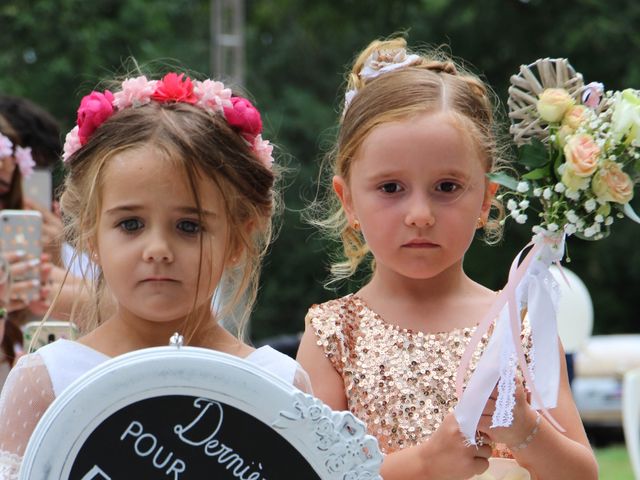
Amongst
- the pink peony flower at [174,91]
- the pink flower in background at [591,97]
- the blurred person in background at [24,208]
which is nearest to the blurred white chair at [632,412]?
the blurred person in background at [24,208]

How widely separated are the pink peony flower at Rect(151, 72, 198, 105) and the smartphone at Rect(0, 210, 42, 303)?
5.14ft

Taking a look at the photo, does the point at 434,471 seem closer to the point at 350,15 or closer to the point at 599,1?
the point at 599,1

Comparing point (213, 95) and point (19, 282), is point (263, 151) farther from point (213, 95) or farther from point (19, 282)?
point (19, 282)

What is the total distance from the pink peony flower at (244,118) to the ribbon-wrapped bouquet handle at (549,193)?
561 millimetres

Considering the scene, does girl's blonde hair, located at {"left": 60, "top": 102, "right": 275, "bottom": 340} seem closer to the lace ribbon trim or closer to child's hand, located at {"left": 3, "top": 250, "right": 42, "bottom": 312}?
the lace ribbon trim

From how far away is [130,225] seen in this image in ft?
8.35

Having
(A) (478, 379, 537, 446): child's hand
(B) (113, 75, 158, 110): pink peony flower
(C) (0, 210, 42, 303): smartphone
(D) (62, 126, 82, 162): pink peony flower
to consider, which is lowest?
(A) (478, 379, 537, 446): child's hand

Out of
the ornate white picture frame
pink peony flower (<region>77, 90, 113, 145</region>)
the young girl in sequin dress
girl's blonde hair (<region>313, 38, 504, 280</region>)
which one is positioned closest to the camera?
the ornate white picture frame

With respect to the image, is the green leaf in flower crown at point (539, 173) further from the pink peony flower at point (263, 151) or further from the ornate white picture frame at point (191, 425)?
the ornate white picture frame at point (191, 425)

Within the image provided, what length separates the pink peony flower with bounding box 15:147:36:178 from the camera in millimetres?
4527

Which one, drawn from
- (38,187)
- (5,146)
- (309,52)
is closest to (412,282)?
(5,146)

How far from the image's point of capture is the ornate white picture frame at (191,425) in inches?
82.6

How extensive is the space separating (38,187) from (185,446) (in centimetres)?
284

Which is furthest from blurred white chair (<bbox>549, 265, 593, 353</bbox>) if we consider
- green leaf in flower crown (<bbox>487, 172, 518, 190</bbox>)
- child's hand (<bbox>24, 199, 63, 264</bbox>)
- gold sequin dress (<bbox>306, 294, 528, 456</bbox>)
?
green leaf in flower crown (<bbox>487, 172, 518, 190</bbox>)
